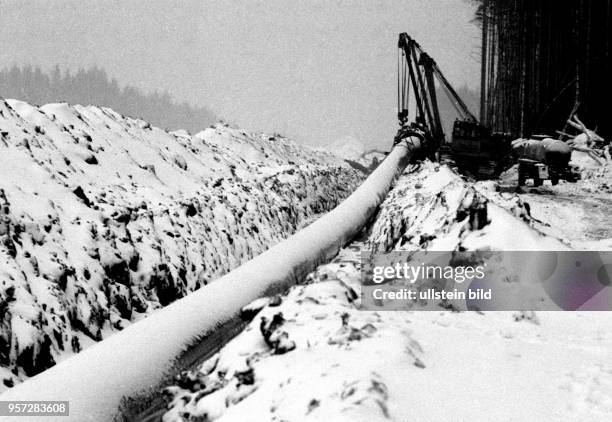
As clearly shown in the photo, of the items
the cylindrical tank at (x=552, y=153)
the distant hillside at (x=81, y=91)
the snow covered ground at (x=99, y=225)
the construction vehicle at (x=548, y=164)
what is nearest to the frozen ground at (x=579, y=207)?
the construction vehicle at (x=548, y=164)

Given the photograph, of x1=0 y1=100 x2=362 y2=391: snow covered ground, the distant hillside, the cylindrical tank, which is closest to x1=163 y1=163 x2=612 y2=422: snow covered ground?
x1=0 y1=100 x2=362 y2=391: snow covered ground

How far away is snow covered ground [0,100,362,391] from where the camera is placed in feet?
10.5

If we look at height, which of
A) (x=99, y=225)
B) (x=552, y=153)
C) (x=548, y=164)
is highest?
(x=552, y=153)

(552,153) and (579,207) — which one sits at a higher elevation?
(552,153)

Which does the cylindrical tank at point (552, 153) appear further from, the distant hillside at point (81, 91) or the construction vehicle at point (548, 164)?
the distant hillside at point (81, 91)

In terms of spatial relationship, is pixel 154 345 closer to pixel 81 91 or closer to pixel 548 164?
pixel 548 164

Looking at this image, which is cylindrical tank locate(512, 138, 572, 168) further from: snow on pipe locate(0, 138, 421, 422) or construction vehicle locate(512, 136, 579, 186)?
snow on pipe locate(0, 138, 421, 422)

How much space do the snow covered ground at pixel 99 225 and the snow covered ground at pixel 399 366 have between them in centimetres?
142

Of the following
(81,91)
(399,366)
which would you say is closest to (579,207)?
(399,366)

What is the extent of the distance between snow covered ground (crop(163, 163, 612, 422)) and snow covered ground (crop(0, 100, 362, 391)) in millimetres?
1421

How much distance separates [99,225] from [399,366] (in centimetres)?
361

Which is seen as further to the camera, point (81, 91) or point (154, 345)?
point (81, 91)

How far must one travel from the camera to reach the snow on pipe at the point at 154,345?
1957 mm

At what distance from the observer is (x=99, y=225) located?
14.6 ft
